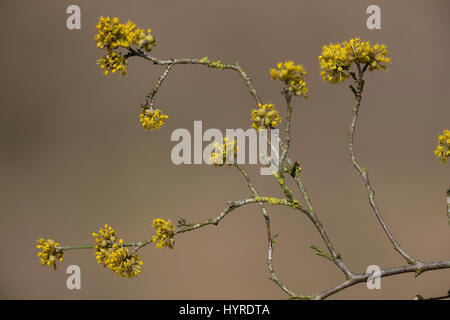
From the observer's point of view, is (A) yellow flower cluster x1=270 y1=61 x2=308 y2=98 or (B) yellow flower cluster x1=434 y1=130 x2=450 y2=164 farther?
(B) yellow flower cluster x1=434 y1=130 x2=450 y2=164

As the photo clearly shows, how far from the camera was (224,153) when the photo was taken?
593 millimetres

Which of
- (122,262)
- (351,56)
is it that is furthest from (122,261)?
(351,56)

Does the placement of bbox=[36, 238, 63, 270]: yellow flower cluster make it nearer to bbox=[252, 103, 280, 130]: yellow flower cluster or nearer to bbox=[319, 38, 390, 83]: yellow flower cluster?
bbox=[252, 103, 280, 130]: yellow flower cluster

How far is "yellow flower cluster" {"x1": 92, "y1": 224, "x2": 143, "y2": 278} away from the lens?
1.95 feet

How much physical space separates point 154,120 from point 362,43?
0.96 feet

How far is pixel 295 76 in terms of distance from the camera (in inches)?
21.7

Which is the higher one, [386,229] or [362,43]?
[362,43]

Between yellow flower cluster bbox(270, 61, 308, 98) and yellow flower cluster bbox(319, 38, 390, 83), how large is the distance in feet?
0.29

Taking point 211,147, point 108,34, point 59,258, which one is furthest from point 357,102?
point 59,258

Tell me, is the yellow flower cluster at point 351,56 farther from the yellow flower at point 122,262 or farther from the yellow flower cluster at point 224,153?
the yellow flower at point 122,262

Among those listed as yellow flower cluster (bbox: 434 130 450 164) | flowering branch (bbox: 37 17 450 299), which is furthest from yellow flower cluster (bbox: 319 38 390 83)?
yellow flower cluster (bbox: 434 130 450 164)

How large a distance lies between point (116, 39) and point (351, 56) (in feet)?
1.01

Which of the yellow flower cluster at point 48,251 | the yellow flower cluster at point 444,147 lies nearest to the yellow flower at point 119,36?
the yellow flower cluster at point 48,251
